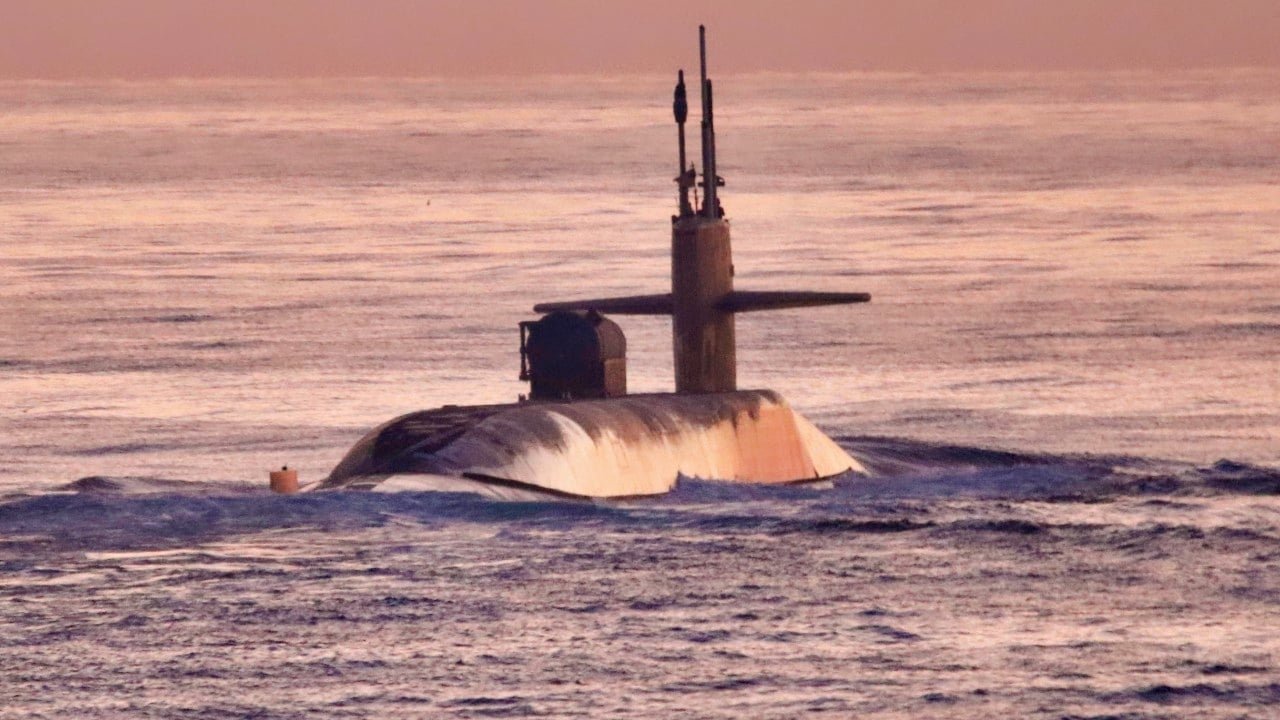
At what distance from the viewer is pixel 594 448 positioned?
133 ft

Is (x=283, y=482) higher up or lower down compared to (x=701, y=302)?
lower down

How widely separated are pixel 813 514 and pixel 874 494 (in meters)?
4.04

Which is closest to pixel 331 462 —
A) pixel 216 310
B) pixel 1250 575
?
pixel 1250 575

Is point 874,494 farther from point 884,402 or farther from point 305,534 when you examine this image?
point 884,402

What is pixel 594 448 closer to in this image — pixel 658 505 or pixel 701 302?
pixel 658 505

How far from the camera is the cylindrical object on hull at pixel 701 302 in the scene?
4691 cm

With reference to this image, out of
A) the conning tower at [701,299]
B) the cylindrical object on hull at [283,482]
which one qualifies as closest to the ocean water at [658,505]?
the cylindrical object on hull at [283,482]

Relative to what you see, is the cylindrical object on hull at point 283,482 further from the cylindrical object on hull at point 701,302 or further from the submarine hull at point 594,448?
the cylindrical object on hull at point 701,302

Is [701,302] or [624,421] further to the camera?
[701,302]

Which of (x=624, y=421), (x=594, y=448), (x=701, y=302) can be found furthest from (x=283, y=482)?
(x=701, y=302)

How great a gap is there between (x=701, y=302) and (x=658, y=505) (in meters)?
8.10

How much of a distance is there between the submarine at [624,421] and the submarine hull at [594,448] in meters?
0.03

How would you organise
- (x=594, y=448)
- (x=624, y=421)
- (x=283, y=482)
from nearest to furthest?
1. (x=283, y=482)
2. (x=594, y=448)
3. (x=624, y=421)

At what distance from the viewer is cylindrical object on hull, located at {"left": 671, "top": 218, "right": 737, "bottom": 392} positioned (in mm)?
46906
